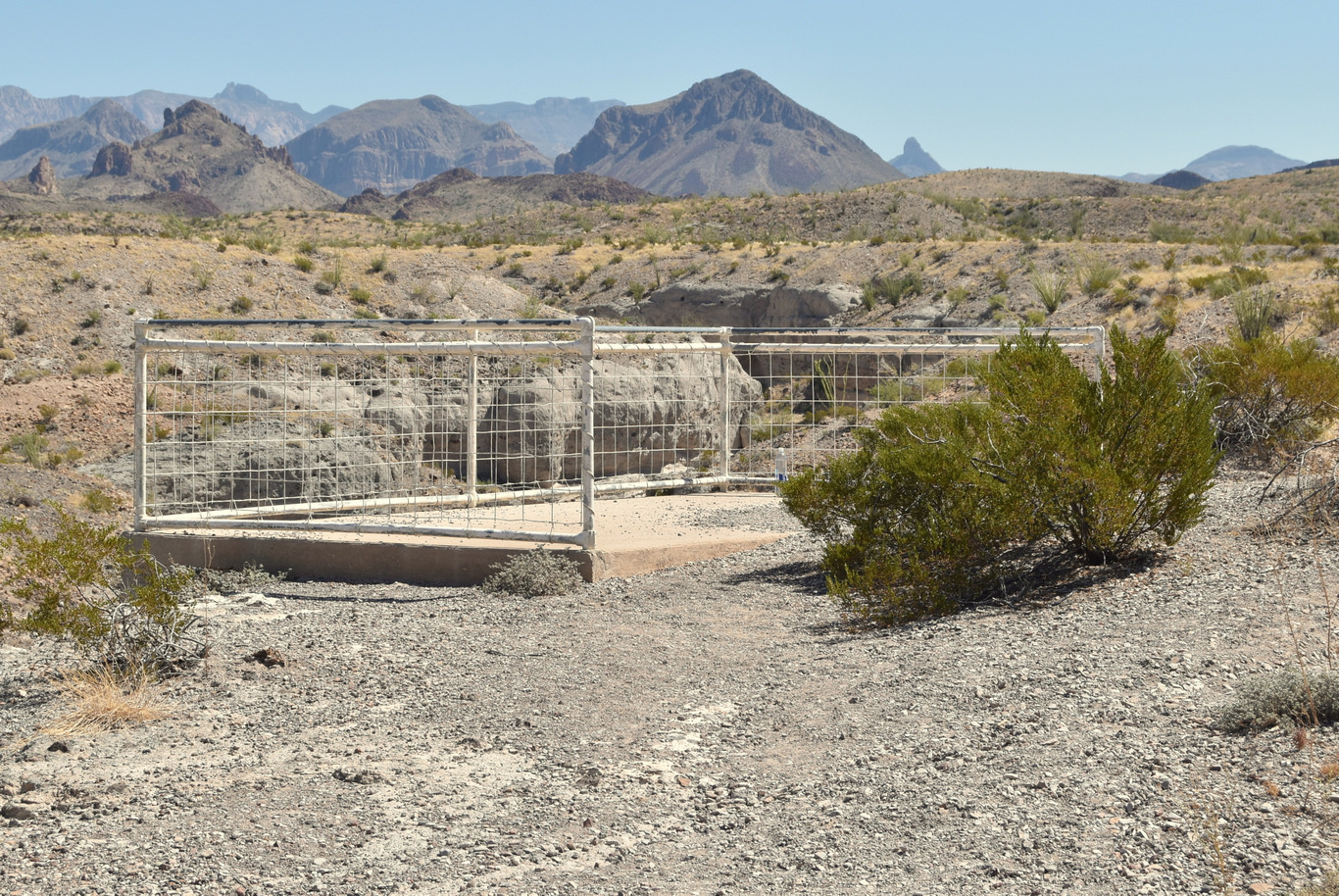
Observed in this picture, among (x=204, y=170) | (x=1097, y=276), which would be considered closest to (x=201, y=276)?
(x=1097, y=276)

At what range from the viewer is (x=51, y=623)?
5.57 m

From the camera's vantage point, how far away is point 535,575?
7676 mm

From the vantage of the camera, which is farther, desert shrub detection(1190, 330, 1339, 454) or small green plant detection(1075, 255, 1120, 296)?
small green plant detection(1075, 255, 1120, 296)

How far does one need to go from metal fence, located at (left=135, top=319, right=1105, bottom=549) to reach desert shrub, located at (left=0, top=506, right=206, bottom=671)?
7.63 ft

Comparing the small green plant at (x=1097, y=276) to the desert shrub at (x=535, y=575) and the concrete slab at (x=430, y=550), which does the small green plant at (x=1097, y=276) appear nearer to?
the concrete slab at (x=430, y=550)

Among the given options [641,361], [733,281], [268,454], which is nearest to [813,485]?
[268,454]

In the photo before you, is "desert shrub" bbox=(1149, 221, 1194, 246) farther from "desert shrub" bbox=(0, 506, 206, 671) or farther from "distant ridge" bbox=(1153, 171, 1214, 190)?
"distant ridge" bbox=(1153, 171, 1214, 190)

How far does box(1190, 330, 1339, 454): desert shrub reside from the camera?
10.6 meters

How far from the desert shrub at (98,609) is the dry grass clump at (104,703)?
162mm

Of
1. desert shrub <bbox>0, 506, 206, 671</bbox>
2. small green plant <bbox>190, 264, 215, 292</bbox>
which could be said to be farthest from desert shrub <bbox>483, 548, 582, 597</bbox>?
small green plant <bbox>190, 264, 215, 292</bbox>

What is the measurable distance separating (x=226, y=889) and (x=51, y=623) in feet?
9.23

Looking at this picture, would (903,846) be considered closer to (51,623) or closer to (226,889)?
(226,889)

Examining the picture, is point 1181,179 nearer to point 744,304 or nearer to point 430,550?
point 744,304

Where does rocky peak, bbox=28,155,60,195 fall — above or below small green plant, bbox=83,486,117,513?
above
